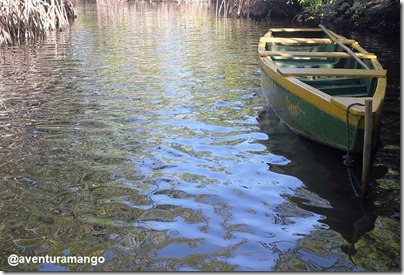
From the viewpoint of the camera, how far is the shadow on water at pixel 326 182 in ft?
13.9

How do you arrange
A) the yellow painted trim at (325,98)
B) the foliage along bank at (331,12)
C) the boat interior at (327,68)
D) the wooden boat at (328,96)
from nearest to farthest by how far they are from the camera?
the yellow painted trim at (325,98) < the wooden boat at (328,96) < the boat interior at (327,68) < the foliage along bank at (331,12)

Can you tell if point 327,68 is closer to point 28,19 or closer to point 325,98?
point 325,98

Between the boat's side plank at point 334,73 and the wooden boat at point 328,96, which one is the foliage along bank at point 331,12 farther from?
the boat's side plank at point 334,73

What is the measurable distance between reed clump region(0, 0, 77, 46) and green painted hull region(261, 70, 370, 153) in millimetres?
10298

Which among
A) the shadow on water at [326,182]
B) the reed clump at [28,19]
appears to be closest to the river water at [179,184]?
the shadow on water at [326,182]

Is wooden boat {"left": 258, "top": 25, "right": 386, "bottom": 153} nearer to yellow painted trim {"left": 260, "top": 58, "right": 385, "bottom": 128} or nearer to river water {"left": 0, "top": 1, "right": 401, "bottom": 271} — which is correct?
yellow painted trim {"left": 260, "top": 58, "right": 385, "bottom": 128}

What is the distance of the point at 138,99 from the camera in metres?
8.56

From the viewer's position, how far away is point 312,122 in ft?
18.8

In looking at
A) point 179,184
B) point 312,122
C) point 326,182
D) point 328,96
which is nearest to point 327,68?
point 312,122

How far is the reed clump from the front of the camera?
14.5 m

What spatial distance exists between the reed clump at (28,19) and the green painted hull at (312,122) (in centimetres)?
1030

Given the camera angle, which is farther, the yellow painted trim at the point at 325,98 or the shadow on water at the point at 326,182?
the yellow painted trim at the point at 325,98

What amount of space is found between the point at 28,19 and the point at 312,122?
12651 millimetres

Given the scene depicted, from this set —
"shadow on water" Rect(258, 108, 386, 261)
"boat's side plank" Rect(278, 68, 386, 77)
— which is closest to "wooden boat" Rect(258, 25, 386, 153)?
"boat's side plank" Rect(278, 68, 386, 77)
